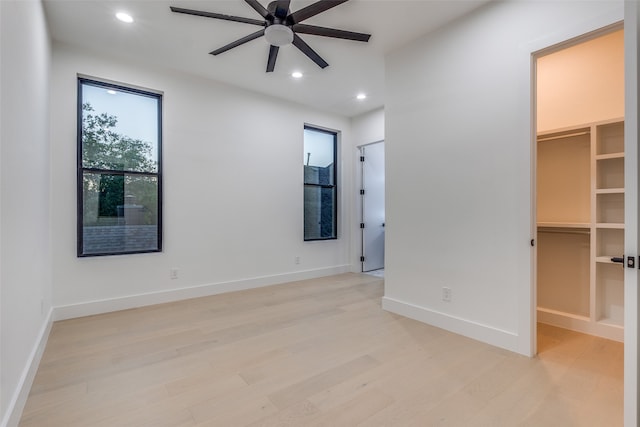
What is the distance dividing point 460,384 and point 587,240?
2032 millimetres

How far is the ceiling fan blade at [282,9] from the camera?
6.98 ft

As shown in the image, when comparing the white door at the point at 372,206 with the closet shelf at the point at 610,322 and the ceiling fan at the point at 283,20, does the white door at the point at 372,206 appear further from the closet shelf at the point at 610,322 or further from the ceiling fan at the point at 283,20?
the closet shelf at the point at 610,322

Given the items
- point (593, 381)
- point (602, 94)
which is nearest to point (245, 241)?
point (593, 381)

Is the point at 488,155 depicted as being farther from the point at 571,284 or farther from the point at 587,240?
the point at 571,284

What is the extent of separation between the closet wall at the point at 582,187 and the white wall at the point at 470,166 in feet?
2.62

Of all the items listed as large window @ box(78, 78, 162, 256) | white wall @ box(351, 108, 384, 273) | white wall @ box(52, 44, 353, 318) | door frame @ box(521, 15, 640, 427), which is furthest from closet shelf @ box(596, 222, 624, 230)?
Answer: large window @ box(78, 78, 162, 256)

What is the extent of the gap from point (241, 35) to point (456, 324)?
3466mm

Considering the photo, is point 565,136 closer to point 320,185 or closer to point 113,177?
point 320,185

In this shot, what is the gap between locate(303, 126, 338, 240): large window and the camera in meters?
5.25

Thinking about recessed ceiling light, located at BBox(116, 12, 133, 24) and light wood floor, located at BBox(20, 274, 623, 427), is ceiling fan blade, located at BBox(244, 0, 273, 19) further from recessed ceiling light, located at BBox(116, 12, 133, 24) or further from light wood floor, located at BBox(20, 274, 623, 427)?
light wood floor, located at BBox(20, 274, 623, 427)

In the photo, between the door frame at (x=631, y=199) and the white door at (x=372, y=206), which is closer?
the door frame at (x=631, y=199)

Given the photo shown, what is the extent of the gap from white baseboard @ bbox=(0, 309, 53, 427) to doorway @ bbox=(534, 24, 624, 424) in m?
3.37

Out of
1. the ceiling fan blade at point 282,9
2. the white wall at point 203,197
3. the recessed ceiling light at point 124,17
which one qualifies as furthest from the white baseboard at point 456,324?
the recessed ceiling light at point 124,17

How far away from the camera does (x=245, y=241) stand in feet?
14.5
